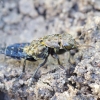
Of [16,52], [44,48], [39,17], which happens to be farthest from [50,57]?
[39,17]

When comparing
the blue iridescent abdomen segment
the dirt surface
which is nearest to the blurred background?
the dirt surface

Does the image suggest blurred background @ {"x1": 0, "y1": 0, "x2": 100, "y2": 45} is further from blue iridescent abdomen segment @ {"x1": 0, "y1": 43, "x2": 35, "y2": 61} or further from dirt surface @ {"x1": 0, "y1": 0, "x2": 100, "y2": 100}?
blue iridescent abdomen segment @ {"x1": 0, "y1": 43, "x2": 35, "y2": 61}

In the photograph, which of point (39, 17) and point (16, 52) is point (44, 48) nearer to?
point (16, 52)

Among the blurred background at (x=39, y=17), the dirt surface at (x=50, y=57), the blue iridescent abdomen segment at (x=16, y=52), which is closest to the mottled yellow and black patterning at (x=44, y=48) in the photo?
the blue iridescent abdomen segment at (x=16, y=52)

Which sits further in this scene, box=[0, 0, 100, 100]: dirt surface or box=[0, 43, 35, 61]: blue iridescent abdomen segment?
box=[0, 43, 35, 61]: blue iridescent abdomen segment

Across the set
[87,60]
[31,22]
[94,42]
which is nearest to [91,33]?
[94,42]

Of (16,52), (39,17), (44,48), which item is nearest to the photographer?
(44,48)
